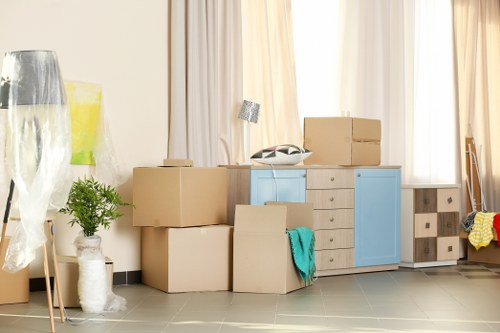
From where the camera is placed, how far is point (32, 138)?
340cm

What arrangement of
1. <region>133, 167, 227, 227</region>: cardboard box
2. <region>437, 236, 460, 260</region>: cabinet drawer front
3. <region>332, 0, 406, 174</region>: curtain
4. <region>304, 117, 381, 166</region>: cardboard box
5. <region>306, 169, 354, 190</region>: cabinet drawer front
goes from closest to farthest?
<region>133, 167, 227, 227</region>: cardboard box, <region>306, 169, 354, 190</region>: cabinet drawer front, <region>304, 117, 381, 166</region>: cardboard box, <region>437, 236, 460, 260</region>: cabinet drawer front, <region>332, 0, 406, 174</region>: curtain

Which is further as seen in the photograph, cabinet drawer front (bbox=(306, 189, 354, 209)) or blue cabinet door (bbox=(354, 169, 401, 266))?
blue cabinet door (bbox=(354, 169, 401, 266))

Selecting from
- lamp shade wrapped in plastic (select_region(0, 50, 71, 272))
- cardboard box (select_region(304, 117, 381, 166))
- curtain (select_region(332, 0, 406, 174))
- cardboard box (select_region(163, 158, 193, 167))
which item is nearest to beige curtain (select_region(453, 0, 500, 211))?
curtain (select_region(332, 0, 406, 174))

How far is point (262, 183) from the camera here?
4996 millimetres

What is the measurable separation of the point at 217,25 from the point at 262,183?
3.64 feet

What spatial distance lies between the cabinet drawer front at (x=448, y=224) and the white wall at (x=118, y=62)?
7.23 feet

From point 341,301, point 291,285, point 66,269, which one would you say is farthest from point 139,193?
point 341,301

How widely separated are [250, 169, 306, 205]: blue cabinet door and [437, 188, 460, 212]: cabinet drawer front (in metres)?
1.26

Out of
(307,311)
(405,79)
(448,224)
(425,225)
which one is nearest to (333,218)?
(425,225)

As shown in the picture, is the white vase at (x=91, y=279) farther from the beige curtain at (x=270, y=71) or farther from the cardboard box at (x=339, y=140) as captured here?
the cardboard box at (x=339, y=140)

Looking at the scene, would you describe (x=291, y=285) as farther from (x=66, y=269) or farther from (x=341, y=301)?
(x=66, y=269)

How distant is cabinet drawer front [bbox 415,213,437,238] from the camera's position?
5.71 m

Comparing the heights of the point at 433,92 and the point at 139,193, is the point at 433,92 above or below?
above

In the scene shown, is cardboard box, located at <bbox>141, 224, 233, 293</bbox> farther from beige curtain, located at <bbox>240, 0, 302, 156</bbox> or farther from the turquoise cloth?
beige curtain, located at <bbox>240, 0, 302, 156</bbox>
